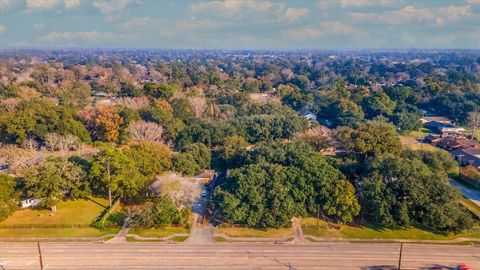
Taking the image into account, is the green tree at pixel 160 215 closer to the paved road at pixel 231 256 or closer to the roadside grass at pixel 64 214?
the paved road at pixel 231 256

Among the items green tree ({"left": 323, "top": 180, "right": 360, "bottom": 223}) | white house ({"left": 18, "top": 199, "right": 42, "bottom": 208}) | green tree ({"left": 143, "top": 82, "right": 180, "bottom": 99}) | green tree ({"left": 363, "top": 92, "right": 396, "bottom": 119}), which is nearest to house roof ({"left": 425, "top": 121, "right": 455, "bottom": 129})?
green tree ({"left": 363, "top": 92, "right": 396, "bottom": 119})

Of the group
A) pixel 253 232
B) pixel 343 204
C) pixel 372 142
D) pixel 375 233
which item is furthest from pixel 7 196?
pixel 372 142

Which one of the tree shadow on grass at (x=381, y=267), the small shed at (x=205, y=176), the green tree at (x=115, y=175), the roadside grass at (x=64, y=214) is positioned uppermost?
the green tree at (x=115, y=175)

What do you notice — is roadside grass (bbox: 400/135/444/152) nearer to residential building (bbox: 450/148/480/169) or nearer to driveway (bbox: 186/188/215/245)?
residential building (bbox: 450/148/480/169)

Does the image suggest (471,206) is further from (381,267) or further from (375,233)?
(381,267)

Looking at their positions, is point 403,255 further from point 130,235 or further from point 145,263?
point 130,235

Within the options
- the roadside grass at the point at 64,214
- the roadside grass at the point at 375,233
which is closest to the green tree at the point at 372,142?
the roadside grass at the point at 375,233
